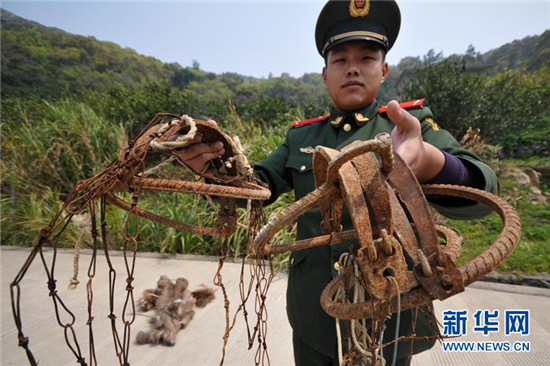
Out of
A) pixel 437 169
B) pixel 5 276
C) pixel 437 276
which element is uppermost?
pixel 437 169

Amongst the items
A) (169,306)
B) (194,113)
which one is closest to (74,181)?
(194,113)

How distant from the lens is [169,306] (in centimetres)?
239

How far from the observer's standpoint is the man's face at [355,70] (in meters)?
1.18

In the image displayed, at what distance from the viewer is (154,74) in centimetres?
3912

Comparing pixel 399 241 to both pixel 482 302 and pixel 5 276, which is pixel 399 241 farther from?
pixel 5 276

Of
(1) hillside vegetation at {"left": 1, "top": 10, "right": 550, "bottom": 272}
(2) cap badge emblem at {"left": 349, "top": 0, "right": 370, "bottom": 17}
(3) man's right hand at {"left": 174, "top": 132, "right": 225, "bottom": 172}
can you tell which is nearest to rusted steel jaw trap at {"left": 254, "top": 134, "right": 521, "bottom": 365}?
(3) man's right hand at {"left": 174, "top": 132, "right": 225, "bottom": 172}

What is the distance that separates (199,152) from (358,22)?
2.93ft

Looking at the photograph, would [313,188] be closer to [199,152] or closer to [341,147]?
[341,147]

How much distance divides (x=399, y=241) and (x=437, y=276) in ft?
0.33

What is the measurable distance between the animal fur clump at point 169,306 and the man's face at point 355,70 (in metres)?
2.09

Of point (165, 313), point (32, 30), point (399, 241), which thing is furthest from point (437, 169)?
point (32, 30)

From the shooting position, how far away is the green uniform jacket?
40.3 inches

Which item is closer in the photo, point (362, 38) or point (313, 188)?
point (362, 38)

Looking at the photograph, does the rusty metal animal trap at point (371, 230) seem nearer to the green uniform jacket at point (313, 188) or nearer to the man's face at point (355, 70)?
the green uniform jacket at point (313, 188)
